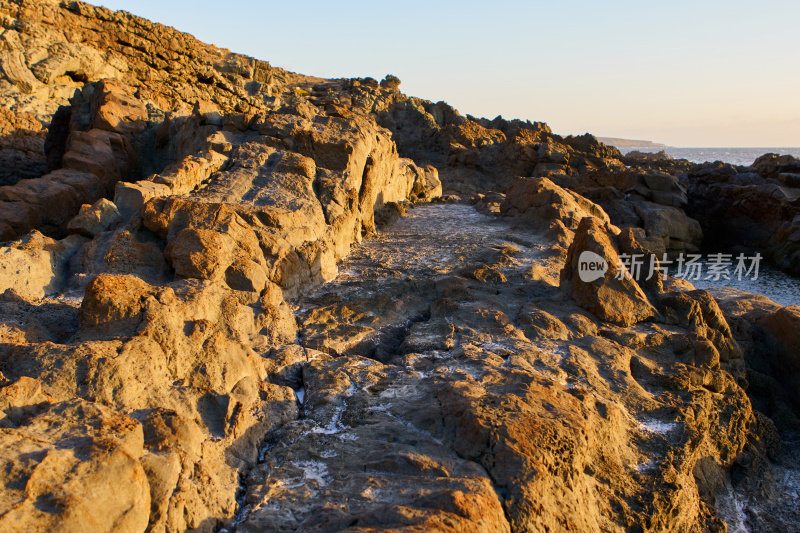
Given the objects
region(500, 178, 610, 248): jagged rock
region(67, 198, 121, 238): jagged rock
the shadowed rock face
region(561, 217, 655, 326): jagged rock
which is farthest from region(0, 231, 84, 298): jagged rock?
region(500, 178, 610, 248): jagged rock

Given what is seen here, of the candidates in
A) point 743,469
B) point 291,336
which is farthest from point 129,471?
point 743,469

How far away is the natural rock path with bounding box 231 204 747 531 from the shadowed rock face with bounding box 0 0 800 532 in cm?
3

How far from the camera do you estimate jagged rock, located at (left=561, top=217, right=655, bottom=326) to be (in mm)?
7316

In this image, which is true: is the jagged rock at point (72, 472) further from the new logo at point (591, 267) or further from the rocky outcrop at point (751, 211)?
the rocky outcrop at point (751, 211)

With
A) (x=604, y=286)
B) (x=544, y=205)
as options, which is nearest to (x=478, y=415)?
(x=604, y=286)

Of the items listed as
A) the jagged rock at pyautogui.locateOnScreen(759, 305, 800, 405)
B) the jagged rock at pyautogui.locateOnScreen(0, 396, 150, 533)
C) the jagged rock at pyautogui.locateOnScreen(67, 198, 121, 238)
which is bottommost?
the jagged rock at pyautogui.locateOnScreen(759, 305, 800, 405)

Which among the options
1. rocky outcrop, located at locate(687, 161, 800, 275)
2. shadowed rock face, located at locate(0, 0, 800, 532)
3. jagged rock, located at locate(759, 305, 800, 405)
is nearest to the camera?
shadowed rock face, located at locate(0, 0, 800, 532)

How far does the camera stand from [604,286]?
7.43 metres

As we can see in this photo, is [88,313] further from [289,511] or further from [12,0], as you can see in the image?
[12,0]

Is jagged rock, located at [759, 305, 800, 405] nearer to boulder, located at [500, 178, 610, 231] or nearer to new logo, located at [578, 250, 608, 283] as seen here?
new logo, located at [578, 250, 608, 283]

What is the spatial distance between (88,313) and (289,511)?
2.65 metres

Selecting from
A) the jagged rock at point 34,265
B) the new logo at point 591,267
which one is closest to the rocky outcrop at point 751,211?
the new logo at point 591,267

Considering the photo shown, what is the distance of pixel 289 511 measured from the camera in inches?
148

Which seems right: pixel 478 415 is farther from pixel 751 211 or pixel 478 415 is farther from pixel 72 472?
pixel 751 211
